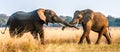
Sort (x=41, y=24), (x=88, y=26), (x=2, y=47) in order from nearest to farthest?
(x=2, y=47)
(x=41, y=24)
(x=88, y=26)

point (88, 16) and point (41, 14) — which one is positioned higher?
point (41, 14)

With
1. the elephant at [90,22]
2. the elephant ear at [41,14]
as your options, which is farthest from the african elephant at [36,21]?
the elephant at [90,22]

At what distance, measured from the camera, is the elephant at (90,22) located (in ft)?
59.1

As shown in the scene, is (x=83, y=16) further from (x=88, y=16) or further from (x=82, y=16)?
(x=88, y=16)

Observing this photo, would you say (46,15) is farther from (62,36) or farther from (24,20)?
(62,36)

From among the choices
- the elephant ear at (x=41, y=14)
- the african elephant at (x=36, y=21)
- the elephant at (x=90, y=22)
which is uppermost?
the elephant ear at (x=41, y=14)

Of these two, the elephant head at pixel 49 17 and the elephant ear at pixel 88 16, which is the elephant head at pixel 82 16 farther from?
the elephant head at pixel 49 17

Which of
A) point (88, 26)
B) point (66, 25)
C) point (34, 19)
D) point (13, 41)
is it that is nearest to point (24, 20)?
point (34, 19)

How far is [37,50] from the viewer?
38.6 ft

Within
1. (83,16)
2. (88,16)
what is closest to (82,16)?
(83,16)

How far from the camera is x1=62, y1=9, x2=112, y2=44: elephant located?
18.0 m

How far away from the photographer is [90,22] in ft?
60.8

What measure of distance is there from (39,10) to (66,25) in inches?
48.1

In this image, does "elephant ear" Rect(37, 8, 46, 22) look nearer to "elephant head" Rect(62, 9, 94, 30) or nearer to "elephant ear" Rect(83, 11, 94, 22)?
"elephant head" Rect(62, 9, 94, 30)
